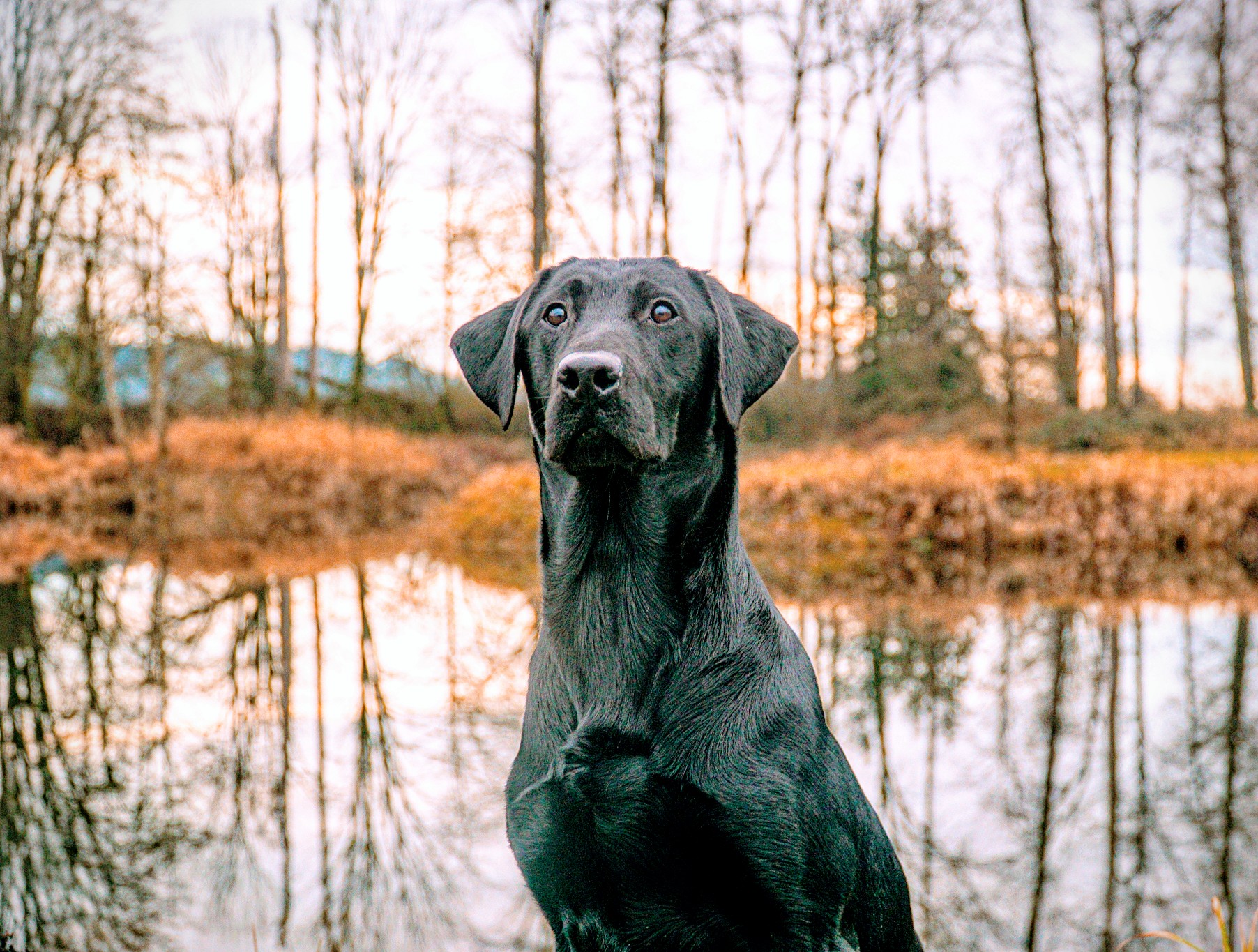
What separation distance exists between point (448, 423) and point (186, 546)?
15564mm

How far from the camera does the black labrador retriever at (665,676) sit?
67.4 inches

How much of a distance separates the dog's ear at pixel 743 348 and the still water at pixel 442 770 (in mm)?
1949

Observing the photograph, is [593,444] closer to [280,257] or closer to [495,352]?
[495,352]

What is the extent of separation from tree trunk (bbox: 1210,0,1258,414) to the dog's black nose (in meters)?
20.3

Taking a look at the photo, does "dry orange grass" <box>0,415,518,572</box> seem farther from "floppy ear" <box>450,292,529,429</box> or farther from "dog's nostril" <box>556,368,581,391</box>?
"dog's nostril" <box>556,368,581,391</box>

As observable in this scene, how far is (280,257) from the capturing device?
23266 millimetres

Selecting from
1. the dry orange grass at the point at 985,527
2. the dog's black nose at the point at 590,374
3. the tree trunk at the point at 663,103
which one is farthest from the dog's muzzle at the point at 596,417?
the tree trunk at the point at 663,103

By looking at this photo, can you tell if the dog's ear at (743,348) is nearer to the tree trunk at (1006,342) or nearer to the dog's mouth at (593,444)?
the dog's mouth at (593,444)

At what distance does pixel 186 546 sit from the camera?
1116cm

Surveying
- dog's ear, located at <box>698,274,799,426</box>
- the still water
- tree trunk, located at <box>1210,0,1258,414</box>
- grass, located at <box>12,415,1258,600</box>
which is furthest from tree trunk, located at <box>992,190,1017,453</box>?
dog's ear, located at <box>698,274,799,426</box>

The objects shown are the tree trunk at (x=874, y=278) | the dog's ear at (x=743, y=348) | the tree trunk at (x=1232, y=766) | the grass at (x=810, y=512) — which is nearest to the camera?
the dog's ear at (x=743, y=348)

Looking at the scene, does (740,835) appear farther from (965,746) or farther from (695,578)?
(965,746)

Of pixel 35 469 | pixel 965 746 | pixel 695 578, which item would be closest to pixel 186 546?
pixel 35 469

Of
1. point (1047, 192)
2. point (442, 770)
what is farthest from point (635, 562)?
point (1047, 192)
